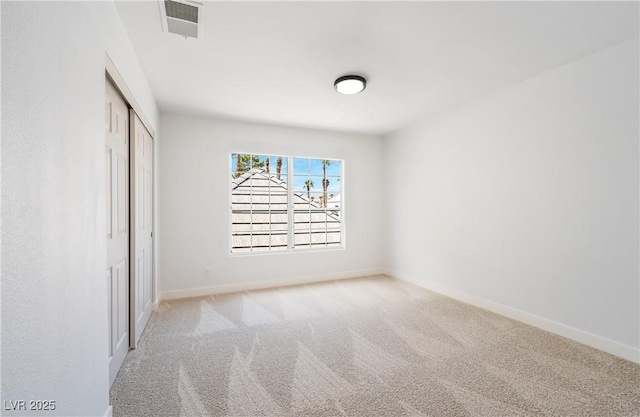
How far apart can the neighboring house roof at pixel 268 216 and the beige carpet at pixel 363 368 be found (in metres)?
1.35

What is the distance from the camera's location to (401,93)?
3.44 m

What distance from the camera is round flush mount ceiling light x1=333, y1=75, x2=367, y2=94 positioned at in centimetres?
294

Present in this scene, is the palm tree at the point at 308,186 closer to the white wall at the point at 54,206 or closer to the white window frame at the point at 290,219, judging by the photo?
the white window frame at the point at 290,219

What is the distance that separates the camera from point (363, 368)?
2.31m

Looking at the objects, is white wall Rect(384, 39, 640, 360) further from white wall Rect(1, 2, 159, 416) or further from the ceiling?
white wall Rect(1, 2, 159, 416)

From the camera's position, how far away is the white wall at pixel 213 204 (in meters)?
4.08

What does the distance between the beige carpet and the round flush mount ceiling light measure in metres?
2.47

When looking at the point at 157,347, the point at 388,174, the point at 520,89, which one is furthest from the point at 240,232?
the point at 520,89

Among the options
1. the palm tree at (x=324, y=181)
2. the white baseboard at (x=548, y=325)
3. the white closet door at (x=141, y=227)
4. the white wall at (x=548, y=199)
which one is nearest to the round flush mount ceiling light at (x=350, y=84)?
the white wall at (x=548, y=199)

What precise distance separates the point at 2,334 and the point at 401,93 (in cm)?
360

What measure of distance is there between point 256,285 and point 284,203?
1.35 metres

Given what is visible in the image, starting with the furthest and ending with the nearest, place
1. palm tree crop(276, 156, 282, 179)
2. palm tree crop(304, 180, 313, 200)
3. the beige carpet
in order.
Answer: palm tree crop(304, 180, 313, 200), palm tree crop(276, 156, 282, 179), the beige carpet

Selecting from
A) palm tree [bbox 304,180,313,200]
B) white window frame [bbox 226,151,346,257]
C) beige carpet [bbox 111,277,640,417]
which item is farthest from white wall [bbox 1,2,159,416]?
palm tree [bbox 304,180,313,200]

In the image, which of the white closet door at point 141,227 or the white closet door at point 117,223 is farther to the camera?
the white closet door at point 141,227
